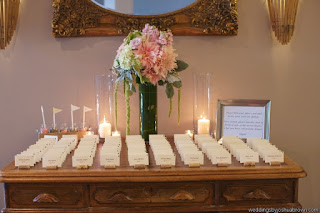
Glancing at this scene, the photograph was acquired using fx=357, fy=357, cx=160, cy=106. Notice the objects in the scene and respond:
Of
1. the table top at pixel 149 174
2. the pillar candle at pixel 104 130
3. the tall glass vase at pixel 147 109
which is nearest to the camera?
the table top at pixel 149 174

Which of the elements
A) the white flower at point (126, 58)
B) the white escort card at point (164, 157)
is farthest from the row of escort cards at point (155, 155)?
the white flower at point (126, 58)

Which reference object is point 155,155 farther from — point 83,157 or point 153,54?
point 153,54

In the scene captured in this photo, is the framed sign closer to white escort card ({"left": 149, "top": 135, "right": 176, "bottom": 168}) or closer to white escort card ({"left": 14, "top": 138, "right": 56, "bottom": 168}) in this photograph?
white escort card ({"left": 149, "top": 135, "right": 176, "bottom": 168})

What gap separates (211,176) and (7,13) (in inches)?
50.2

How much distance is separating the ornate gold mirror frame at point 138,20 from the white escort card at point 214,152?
62 centimetres

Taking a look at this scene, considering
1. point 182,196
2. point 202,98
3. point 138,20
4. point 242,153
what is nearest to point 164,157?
point 182,196

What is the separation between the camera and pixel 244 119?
1725 millimetres

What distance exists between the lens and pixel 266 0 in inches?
72.0

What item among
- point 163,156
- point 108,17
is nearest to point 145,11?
point 108,17

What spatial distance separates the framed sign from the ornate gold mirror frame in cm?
38

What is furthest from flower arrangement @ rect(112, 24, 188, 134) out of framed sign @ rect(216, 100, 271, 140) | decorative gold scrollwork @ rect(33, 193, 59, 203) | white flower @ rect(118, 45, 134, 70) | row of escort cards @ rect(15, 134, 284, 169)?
decorative gold scrollwork @ rect(33, 193, 59, 203)

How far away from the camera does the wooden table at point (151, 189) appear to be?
1.20 m

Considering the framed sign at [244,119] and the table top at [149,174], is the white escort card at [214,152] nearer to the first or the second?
the table top at [149,174]

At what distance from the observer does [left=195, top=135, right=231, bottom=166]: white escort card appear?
1253 millimetres
